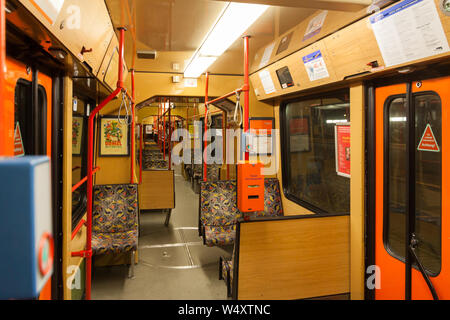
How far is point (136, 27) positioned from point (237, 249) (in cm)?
231

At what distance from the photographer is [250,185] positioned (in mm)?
2818

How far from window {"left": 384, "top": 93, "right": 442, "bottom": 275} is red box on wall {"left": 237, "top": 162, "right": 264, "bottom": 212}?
1043 mm

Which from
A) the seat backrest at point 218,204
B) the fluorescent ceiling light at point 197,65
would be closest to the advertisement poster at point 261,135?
the seat backrest at point 218,204

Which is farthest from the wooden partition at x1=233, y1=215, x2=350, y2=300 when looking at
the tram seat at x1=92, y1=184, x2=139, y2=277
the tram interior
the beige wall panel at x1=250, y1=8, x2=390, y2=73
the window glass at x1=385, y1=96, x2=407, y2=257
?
the tram seat at x1=92, y1=184, x2=139, y2=277

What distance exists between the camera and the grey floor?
11.5 ft

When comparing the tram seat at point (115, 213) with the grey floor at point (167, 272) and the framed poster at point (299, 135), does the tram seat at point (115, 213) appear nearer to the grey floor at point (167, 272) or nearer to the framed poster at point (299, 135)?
the grey floor at point (167, 272)

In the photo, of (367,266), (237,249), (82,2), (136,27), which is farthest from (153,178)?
(82,2)

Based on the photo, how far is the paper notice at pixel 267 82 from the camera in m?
3.97

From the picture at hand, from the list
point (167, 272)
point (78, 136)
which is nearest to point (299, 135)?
point (167, 272)

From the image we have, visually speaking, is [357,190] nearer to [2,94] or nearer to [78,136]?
[2,94]

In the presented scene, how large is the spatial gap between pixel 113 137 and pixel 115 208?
3.23 feet

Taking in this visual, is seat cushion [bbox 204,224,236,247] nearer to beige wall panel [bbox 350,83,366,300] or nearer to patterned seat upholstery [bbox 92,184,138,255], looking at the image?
patterned seat upholstery [bbox 92,184,138,255]
